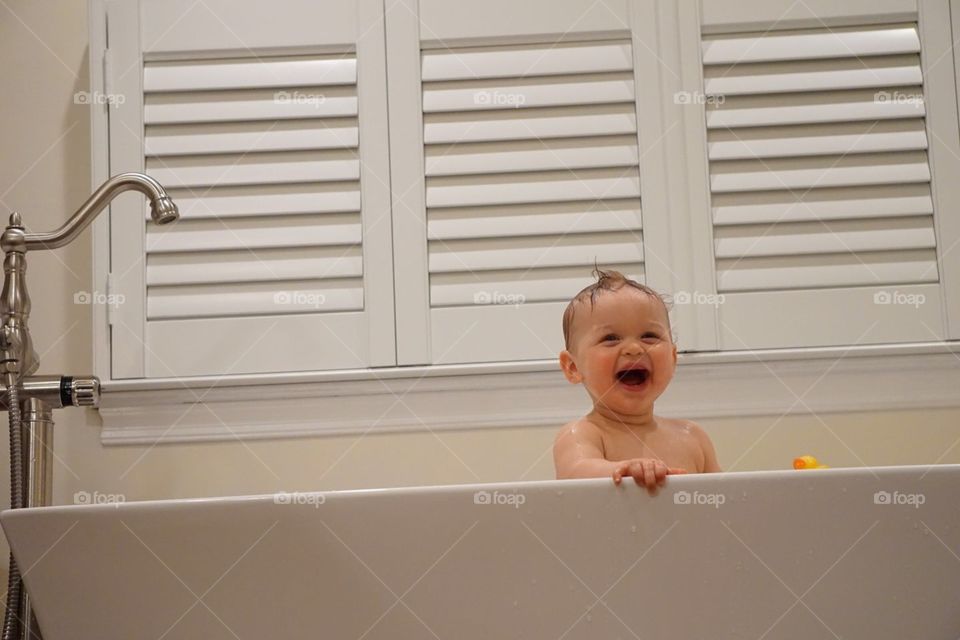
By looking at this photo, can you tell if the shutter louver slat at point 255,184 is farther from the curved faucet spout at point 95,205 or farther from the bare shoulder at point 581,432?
the bare shoulder at point 581,432

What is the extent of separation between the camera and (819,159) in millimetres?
1956

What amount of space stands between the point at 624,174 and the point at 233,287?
0.74 meters

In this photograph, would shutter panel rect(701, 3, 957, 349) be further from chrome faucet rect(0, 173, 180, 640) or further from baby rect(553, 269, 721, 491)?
chrome faucet rect(0, 173, 180, 640)

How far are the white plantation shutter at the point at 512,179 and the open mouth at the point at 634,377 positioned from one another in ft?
1.00

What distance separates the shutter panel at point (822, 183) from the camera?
1.89 meters

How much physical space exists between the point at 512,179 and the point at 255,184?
0.47 meters

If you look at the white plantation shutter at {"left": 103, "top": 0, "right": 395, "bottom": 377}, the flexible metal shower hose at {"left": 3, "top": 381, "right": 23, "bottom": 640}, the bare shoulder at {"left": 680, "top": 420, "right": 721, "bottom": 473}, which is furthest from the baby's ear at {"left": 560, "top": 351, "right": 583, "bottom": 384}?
the flexible metal shower hose at {"left": 3, "top": 381, "right": 23, "bottom": 640}

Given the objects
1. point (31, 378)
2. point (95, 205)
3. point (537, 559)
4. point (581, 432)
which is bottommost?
point (537, 559)

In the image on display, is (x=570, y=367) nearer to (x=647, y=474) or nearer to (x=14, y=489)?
(x=647, y=474)

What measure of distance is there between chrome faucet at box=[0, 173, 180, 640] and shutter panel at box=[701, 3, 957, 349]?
992 mm

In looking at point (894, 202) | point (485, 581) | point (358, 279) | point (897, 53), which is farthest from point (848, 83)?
point (485, 581)

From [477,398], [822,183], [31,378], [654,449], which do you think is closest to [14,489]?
[31,378]

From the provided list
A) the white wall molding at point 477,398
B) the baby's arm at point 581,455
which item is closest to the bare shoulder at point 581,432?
the baby's arm at point 581,455

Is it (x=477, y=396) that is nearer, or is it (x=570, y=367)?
(x=570, y=367)
